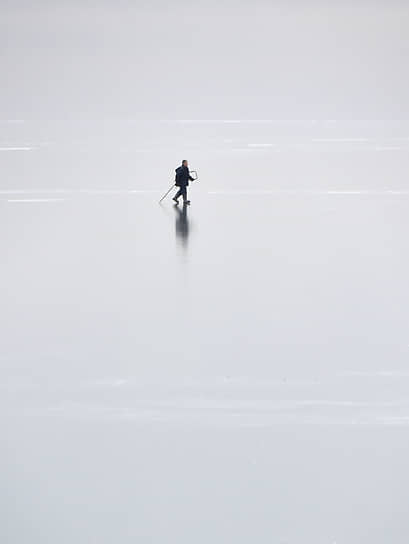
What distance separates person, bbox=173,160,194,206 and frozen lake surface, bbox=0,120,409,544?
1.59 feet

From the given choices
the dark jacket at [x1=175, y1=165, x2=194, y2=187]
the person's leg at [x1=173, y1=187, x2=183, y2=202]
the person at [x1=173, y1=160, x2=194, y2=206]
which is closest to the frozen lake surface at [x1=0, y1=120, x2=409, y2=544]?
the person's leg at [x1=173, y1=187, x2=183, y2=202]

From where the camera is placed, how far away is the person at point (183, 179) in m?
20.3

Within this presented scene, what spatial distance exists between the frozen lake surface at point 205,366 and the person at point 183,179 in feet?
1.59

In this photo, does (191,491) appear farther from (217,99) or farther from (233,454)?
(217,99)

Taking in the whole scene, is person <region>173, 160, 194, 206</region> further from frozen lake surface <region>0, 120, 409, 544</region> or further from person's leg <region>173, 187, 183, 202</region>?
frozen lake surface <region>0, 120, 409, 544</region>

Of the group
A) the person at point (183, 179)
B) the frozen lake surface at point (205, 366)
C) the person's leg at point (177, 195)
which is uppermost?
the person at point (183, 179)

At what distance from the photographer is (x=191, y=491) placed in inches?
344

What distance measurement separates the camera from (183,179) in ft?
67.2

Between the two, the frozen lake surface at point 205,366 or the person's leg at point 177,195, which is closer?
the frozen lake surface at point 205,366

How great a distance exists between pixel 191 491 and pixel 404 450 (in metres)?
2.25

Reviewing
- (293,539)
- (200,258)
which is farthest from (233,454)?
(200,258)

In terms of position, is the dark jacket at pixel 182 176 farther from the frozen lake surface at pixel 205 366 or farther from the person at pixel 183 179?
the frozen lake surface at pixel 205 366

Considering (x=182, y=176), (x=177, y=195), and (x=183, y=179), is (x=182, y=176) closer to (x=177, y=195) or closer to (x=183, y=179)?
(x=183, y=179)

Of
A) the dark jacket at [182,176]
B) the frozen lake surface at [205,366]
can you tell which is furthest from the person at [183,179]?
the frozen lake surface at [205,366]
